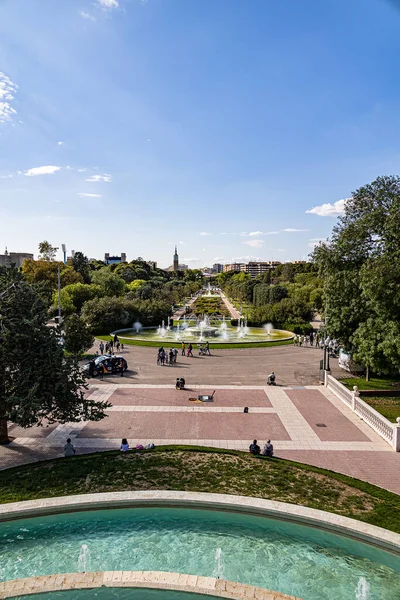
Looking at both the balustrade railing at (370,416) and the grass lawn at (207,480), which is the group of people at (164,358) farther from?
the grass lawn at (207,480)

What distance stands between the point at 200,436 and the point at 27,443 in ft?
20.1

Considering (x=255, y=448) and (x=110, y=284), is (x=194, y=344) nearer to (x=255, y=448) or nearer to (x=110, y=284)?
(x=255, y=448)

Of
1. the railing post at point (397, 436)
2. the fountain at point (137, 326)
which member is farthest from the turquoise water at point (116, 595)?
the fountain at point (137, 326)

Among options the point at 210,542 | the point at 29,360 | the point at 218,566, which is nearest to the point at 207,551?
the point at 210,542

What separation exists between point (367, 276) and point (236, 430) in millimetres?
8681

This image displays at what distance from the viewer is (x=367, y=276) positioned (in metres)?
16.8

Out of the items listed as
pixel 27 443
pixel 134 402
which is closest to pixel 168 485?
pixel 27 443

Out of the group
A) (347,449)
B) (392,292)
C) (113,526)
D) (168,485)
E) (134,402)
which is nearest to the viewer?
(113,526)

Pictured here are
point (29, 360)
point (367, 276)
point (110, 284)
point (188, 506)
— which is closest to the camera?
point (188, 506)

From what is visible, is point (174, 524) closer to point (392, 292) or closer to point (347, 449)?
point (347, 449)

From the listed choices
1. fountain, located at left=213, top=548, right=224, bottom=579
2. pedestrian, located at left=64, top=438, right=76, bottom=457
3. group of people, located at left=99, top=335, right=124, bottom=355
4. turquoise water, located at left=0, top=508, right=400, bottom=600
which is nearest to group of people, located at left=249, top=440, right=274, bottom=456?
turquoise water, located at left=0, top=508, right=400, bottom=600

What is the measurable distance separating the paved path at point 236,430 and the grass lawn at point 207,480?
0.96 m

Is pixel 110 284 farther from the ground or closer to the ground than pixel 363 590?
farther from the ground

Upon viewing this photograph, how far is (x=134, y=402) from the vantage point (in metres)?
17.9
